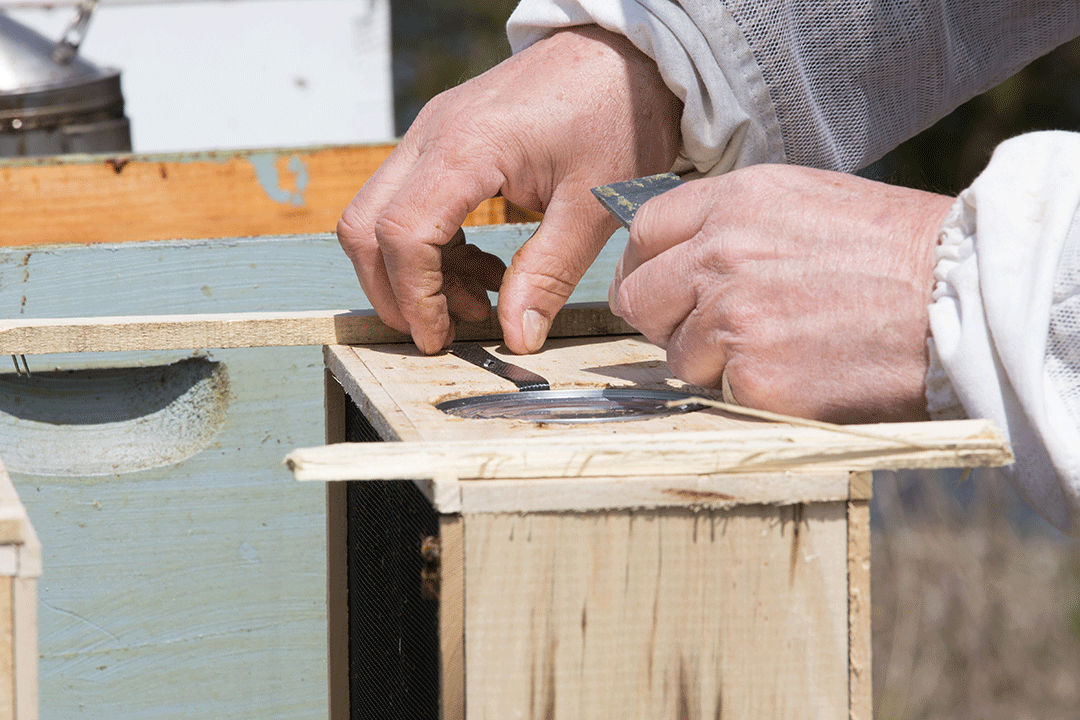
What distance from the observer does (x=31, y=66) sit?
7.50 feet

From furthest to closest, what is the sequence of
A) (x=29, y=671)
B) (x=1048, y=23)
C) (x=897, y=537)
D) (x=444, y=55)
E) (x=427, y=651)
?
(x=444, y=55), (x=897, y=537), (x=1048, y=23), (x=427, y=651), (x=29, y=671)

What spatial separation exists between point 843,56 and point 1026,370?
53 centimetres

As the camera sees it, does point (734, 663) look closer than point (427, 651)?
Yes

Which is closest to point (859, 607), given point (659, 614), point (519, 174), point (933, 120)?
point (659, 614)

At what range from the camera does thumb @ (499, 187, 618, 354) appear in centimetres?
98

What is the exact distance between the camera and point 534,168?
0.99 m

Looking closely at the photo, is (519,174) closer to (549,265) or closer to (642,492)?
(549,265)

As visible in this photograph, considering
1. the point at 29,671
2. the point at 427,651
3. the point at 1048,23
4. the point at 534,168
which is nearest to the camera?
the point at 29,671

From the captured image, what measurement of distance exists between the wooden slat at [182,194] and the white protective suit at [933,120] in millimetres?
625

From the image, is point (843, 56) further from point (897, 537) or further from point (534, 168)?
point (897, 537)

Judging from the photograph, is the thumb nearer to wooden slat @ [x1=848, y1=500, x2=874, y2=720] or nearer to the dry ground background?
wooden slat @ [x1=848, y1=500, x2=874, y2=720]

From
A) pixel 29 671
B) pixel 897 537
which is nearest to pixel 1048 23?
pixel 29 671

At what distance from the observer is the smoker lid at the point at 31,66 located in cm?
223

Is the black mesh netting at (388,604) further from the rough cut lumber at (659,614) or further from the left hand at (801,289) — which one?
the left hand at (801,289)
